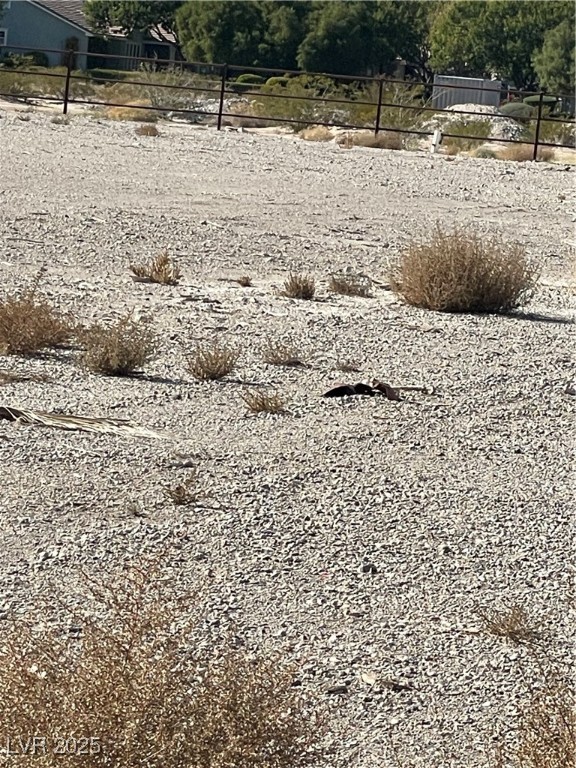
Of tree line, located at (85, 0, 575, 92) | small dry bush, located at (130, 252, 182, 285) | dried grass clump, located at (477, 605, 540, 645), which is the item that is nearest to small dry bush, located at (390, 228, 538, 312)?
small dry bush, located at (130, 252, 182, 285)

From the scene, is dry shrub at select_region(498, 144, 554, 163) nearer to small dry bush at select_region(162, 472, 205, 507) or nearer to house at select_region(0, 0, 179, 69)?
small dry bush at select_region(162, 472, 205, 507)

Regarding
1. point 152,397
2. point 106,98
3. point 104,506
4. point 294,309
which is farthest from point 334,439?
point 106,98

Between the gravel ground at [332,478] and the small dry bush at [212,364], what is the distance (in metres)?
0.09

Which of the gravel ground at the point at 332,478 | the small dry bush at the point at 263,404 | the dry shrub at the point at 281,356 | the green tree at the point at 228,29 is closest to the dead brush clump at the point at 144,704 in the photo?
the gravel ground at the point at 332,478

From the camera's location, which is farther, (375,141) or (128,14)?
(128,14)

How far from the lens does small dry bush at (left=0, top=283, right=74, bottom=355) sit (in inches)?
359

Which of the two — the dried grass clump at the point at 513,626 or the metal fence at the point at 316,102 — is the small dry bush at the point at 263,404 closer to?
the dried grass clump at the point at 513,626

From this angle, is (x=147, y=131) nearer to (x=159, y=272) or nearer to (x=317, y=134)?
(x=317, y=134)

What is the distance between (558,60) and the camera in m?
66.9

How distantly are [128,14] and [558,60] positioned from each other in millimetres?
24500

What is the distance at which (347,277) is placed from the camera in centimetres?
1291

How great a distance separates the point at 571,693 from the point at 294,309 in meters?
7.35

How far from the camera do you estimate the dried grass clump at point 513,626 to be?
16.8 feet

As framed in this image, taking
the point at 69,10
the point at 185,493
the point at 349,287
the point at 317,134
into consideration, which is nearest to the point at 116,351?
the point at 185,493
